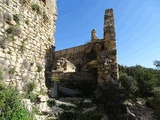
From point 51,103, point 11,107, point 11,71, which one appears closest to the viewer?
point 11,107

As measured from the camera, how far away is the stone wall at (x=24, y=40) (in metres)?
6.14

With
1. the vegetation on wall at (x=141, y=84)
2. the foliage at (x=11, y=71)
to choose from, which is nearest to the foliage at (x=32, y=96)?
the foliage at (x=11, y=71)

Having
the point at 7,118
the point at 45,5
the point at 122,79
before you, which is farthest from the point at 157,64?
the point at 7,118

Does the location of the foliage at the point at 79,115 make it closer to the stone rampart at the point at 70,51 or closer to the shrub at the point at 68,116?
the shrub at the point at 68,116

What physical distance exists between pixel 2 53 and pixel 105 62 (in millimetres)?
5661

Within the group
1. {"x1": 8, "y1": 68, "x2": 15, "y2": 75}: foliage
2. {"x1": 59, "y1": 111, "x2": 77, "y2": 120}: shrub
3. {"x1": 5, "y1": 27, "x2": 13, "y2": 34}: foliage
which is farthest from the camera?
{"x1": 59, "y1": 111, "x2": 77, "y2": 120}: shrub

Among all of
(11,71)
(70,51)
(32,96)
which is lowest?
(32,96)

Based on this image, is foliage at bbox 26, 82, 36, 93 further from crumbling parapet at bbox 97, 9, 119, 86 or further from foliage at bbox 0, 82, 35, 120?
crumbling parapet at bbox 97, 9, 119, 86

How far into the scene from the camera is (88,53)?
15797 mm

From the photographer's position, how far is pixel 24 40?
23.3ft

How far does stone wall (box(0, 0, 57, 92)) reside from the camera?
6137 millimetres

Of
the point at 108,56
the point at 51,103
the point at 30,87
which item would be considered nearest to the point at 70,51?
the point at 108,56

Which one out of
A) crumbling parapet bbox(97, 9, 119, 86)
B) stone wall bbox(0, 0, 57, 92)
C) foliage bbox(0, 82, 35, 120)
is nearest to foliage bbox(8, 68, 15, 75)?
stone wall bbox(0, 0, 57, 92)

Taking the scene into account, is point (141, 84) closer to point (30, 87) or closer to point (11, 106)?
point (30, 87)
